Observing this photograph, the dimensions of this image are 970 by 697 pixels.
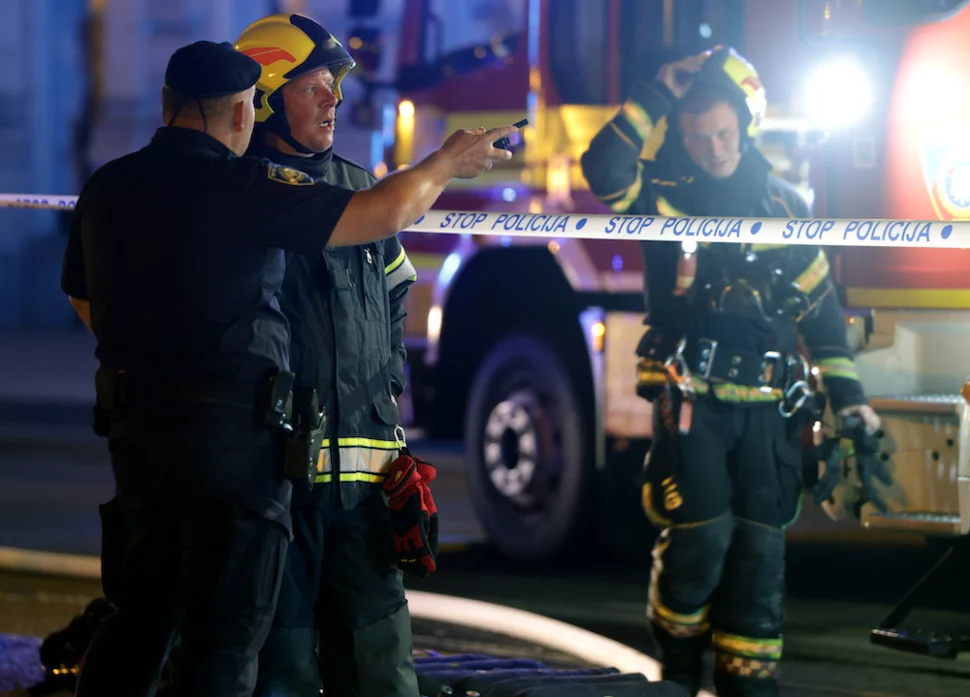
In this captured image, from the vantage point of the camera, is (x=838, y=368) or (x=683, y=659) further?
(x=838, y=368)

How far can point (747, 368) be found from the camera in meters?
5.12

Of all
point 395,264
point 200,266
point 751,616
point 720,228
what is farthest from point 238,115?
point 751,616

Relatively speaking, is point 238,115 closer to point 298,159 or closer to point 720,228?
point 298,159

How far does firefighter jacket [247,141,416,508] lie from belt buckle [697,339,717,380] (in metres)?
1.22

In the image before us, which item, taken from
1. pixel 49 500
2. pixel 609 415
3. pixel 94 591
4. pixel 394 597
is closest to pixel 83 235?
pixel 394 597

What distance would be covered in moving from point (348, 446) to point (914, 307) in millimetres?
2895

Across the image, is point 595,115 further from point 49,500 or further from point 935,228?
point 49,500

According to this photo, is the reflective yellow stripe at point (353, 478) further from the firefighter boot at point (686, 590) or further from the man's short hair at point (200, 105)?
the firefighter boot at point (686, 590)

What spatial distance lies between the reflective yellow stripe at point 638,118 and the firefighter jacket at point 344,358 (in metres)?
1.34

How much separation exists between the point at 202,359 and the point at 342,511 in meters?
0.51

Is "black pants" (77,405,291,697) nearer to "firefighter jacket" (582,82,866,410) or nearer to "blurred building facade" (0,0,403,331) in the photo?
"firefighter jacket" (582,82,866,410)

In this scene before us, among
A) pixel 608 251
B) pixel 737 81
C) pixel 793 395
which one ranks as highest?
pixel 737 81

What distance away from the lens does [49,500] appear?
32.6 ft

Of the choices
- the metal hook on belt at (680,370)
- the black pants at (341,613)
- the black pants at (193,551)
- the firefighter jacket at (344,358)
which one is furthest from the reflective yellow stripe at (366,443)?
the metal hook on belt at (680,370)
